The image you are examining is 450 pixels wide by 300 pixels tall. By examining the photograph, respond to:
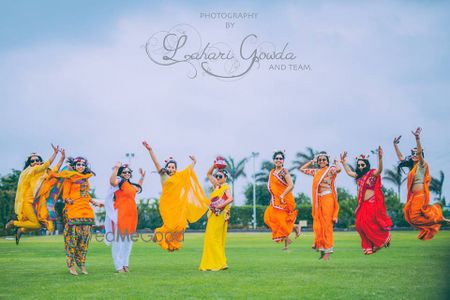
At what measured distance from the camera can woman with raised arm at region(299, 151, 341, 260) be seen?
14.2 m

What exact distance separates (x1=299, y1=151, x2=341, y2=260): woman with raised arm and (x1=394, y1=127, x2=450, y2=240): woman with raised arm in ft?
6.16

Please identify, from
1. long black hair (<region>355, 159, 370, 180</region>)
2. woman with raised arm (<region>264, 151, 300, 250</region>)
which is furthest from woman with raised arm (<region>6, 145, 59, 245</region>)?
long black hair (<region>355, 159, 370, 180</region>)

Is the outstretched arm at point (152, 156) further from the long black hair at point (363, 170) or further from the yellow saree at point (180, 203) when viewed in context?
the long black hair at point (363, 170)

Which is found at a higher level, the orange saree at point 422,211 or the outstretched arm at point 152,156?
the outstretched arm at point 152,156

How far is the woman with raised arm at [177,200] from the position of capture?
49.3ft

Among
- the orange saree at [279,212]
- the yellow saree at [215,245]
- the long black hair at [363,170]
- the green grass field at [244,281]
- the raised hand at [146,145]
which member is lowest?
the green grass field at [244,281]

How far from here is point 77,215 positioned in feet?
41.7

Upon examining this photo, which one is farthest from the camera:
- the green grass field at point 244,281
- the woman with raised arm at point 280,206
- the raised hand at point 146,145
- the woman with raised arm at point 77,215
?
the woman with raised arm at point 280,206

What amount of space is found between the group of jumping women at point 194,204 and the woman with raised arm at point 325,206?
23 mm

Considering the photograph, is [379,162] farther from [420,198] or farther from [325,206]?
[420,198]

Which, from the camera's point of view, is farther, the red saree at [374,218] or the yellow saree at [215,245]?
the red saree at [374,218]

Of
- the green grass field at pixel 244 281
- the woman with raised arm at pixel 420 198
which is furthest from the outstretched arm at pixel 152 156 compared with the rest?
the woman with raised arm at pixel 420 198

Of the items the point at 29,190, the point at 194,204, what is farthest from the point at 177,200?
the point at 29,190

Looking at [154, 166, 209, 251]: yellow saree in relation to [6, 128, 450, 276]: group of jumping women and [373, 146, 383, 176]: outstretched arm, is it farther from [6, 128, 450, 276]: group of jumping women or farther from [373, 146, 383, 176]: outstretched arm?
[373, 146, 383, 176]: outstretched arm
